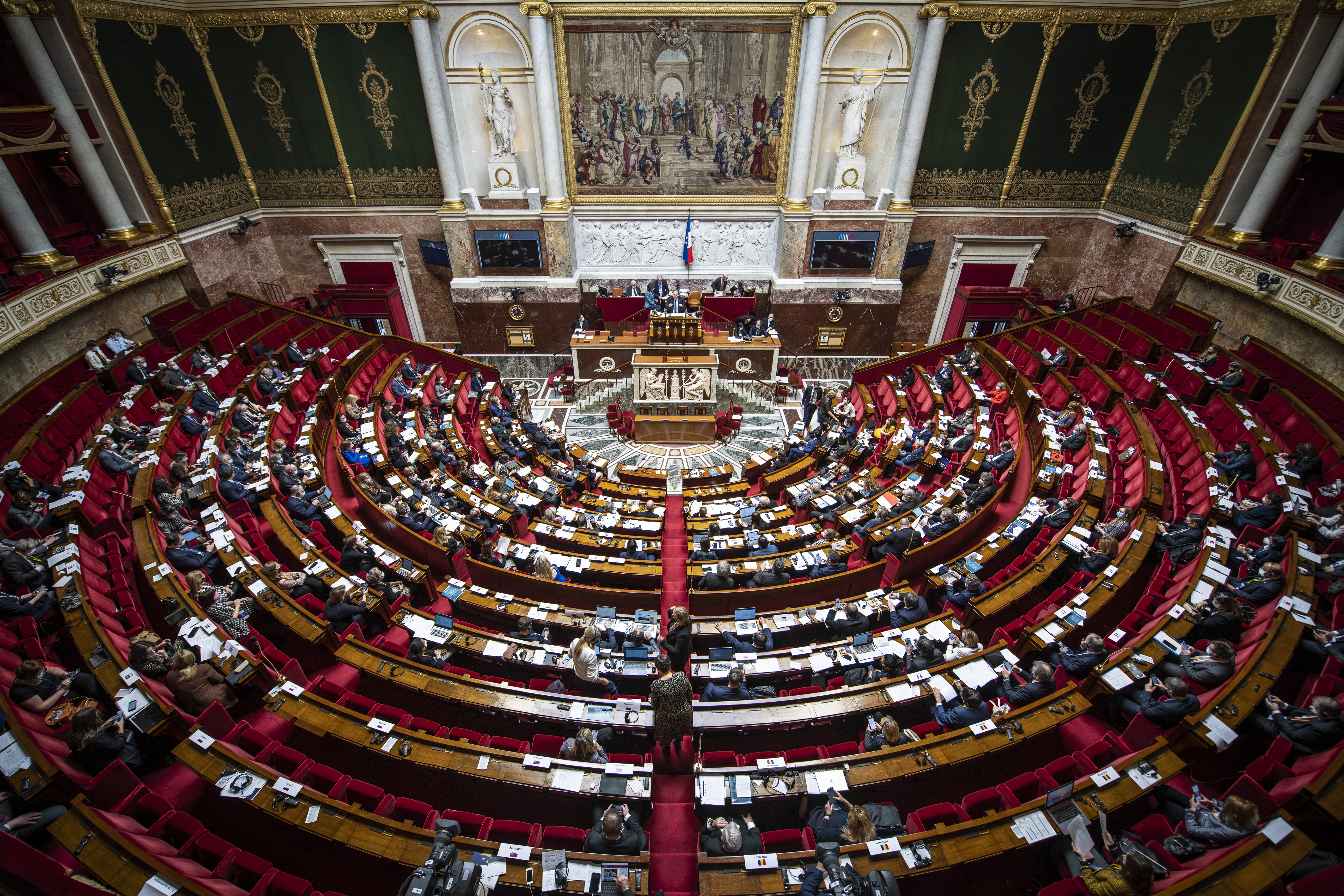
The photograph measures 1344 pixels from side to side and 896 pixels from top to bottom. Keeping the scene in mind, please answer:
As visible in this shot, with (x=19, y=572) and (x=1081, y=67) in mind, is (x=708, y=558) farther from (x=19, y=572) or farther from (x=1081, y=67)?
(x=1081, y=67)

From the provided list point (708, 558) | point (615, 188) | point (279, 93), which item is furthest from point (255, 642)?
point (279, 93)

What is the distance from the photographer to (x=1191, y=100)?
50.8 feet

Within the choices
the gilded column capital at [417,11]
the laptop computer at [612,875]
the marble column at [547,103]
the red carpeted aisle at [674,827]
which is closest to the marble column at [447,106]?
the gilded column capital at [417,11]

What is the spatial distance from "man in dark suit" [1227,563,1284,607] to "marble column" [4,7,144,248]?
77.9 feet

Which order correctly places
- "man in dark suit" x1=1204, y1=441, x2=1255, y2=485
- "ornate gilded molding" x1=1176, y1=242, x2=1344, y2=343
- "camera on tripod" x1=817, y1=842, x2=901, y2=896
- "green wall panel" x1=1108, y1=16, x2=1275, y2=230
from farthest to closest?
"green wall panel" x1=1108, y1=16, x2=1275, y2=230 < "ornate gilded molding" x1=1176, y1=242, x2=1344, y2=343 < "man in dark suit" x1=1204, y1=441, x2=1255, y2=485 < "camera on tripod" x1=817, y1=842, x2=901, y2=896

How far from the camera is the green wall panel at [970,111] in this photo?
16.7 meters

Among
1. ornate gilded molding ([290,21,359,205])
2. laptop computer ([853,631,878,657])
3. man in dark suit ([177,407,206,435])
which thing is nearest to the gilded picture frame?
ornate gilded molding ([290,21,359,205])

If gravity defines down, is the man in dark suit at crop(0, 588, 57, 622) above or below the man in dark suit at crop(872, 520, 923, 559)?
above

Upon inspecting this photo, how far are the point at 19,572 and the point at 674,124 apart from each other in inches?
709

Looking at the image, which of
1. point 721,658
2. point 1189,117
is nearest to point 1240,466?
point 721,658

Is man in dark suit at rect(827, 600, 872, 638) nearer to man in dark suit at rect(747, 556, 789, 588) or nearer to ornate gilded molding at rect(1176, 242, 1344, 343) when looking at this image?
man in dark suit at rect(747, 556, 789, 588)

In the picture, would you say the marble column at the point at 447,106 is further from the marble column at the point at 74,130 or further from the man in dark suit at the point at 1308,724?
the man in dark suit at the point at 1308,724

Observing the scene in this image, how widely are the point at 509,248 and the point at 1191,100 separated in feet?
65.9

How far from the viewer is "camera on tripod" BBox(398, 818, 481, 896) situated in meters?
4.81
